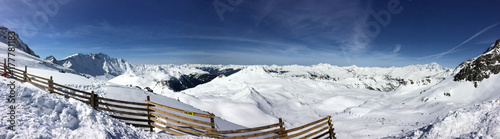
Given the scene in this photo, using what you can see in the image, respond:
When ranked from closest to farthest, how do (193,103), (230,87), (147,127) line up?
1. (147,127)
2. (193,103)
3. (230,87)

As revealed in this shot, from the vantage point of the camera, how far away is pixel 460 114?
12508mm

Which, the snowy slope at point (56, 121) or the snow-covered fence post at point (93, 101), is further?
the snow-covered fence post at point (93, 101)

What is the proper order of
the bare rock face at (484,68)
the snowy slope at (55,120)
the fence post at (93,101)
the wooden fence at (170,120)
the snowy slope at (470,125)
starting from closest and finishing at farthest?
the snowy slope at (55,120) < the snowy slope at (470,125) < the wooden fence at (170,120) < the fence post at (93,101) < the bare rock face at (484,68)

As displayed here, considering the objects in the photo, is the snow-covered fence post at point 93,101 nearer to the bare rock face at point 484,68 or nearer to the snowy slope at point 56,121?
the snowy slope at point 56,121

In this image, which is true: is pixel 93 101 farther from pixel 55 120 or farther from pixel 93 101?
pixel 55 120

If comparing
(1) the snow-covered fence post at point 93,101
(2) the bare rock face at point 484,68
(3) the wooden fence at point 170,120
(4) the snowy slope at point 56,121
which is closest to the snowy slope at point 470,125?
(3) the wooden fence at point 170,120

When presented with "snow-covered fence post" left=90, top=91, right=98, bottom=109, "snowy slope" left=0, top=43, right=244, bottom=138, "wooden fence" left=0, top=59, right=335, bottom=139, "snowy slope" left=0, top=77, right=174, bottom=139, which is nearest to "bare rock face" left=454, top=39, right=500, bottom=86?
"wooden fence" left=0, top=59, right=335, bottom=139

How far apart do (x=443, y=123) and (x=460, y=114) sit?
100 cm

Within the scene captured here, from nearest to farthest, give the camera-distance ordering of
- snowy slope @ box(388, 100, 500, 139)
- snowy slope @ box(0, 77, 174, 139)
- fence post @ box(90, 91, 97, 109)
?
snowy slope @ box(0, 77, 174, 139)
snowy slope @ box(388, 100, 500, 139)
fence post @ box(90, 91, 97, 109)

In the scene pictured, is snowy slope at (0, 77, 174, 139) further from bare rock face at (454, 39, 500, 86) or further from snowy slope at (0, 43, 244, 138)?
bare rock face at (454, 39, 500, 86)

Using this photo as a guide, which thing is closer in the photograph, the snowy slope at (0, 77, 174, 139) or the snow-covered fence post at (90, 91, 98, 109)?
the snowy slope at (0, 77, 174, 139)

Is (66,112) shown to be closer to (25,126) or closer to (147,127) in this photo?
(25,126)

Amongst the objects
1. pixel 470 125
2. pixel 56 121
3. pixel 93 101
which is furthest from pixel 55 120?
pixel 470 125

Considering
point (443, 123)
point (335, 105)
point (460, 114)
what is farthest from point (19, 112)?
point (335, 105)
